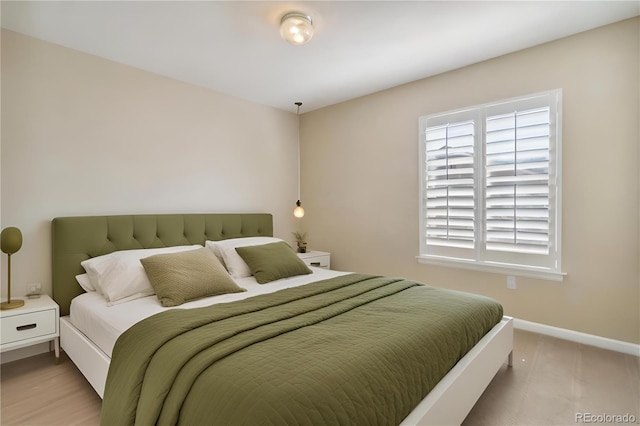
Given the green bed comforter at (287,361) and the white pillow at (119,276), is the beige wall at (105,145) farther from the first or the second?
the green bed comforter at (287,361)

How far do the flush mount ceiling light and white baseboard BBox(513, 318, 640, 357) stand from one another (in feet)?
9.97

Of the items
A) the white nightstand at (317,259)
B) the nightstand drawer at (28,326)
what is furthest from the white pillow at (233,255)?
the nightstand drawer at (28,326)

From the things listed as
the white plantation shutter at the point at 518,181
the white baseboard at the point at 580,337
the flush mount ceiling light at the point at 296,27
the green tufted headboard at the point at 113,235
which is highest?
the flush mount ceiling light at the point at 296,27

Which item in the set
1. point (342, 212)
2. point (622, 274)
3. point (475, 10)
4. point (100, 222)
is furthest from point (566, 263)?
point (100, 222)

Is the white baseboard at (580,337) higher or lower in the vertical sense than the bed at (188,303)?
lower

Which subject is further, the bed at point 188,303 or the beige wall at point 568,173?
the beige wall at point 568,173

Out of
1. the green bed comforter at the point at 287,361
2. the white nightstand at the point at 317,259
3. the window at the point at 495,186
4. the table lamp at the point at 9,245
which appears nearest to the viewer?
the green bed comforter at the point at 287,361

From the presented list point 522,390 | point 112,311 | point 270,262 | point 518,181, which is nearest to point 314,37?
point 270,262

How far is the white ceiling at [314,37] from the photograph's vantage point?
7.41ft

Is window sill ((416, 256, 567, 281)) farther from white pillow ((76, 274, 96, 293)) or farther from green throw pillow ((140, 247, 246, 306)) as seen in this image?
white pillow ((76, 274, 96, 293))

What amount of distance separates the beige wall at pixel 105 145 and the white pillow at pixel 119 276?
52 centimetres

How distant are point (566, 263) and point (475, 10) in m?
2.12

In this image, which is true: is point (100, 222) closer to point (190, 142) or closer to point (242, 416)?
point (190, 142)

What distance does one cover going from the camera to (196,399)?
1.19 m
